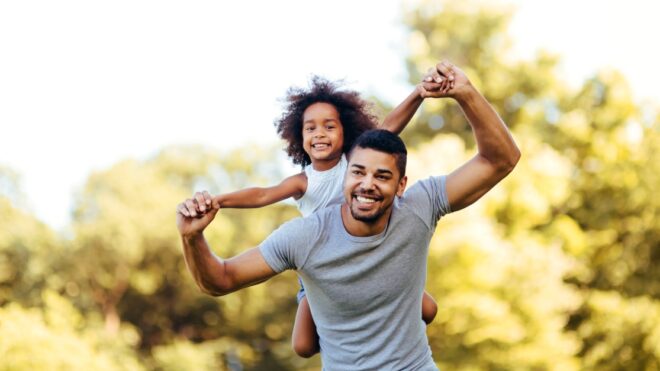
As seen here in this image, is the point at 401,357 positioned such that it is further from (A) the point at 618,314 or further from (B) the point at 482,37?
(B) the point at 482,37

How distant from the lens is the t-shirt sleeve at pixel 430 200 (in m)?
3.47

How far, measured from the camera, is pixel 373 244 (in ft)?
11.2

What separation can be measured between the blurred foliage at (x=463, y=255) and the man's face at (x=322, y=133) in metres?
14.5

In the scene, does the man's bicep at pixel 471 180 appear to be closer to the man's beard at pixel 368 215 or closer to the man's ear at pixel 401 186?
the man's ear at pixel 401 186

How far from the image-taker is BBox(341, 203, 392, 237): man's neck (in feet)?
11.1

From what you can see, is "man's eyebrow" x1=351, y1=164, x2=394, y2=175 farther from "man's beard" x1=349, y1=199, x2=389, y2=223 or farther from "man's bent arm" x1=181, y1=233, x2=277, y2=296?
"man's bent arm" x1=181, y1=233, x2=277, y2=296

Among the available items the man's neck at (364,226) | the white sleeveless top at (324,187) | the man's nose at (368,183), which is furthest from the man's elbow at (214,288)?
the white sleeveless top at (324,187)

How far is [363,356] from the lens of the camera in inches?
138

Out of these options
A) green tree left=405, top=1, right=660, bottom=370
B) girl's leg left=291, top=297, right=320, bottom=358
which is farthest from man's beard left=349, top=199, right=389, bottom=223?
green tree left=405, top=1, right=660, bottom=370

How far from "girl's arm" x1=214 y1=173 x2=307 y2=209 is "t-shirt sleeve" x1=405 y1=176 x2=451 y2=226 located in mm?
1032

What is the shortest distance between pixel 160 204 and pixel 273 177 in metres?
4.61

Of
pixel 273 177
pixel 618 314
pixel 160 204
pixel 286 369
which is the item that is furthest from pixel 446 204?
pixel 273 177

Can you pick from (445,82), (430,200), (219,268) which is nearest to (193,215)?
(219,268)

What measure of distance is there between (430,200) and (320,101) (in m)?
1.30
